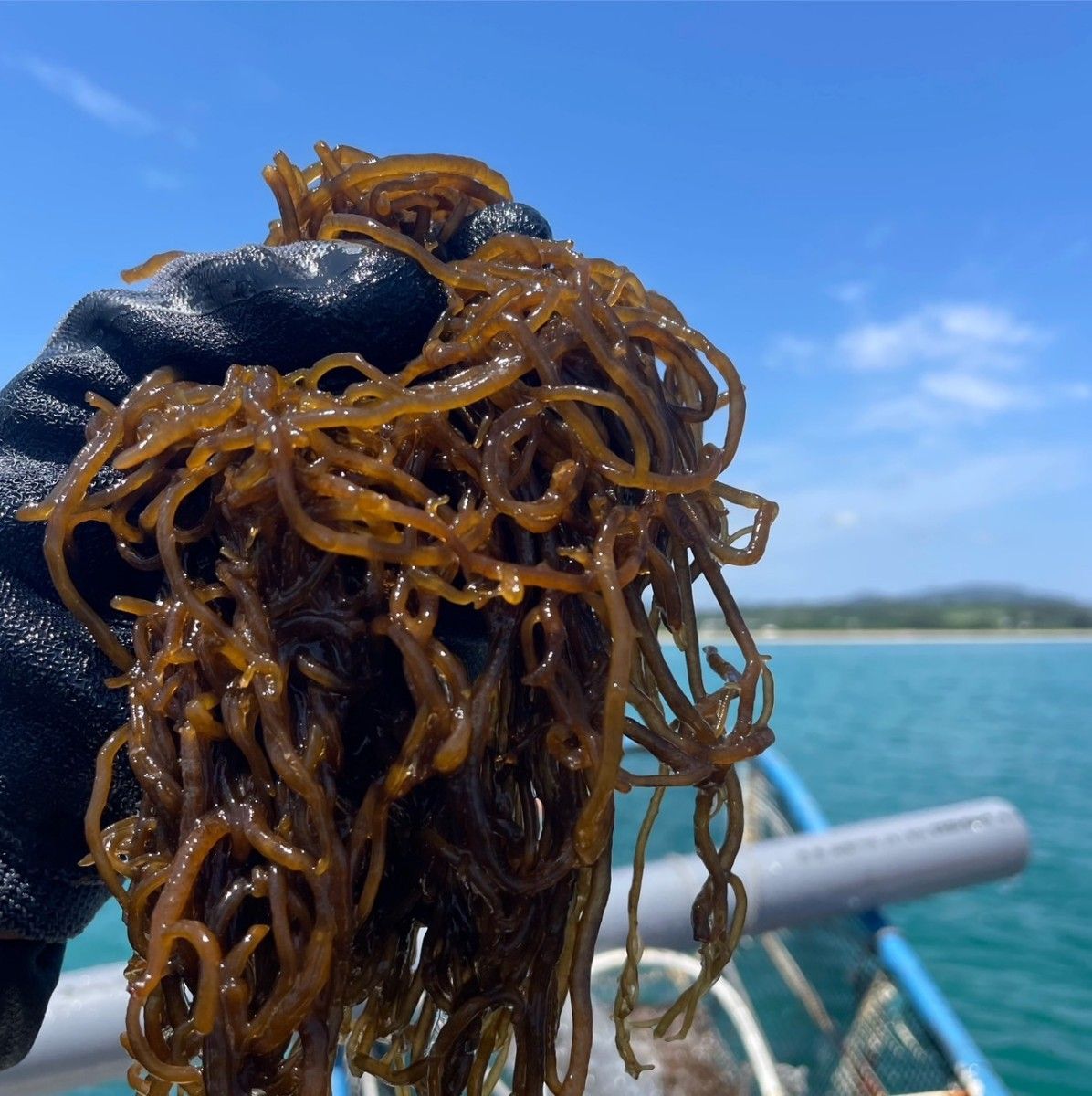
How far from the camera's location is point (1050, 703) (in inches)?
1373

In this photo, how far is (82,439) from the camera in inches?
59.2

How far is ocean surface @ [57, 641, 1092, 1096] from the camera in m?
6.68

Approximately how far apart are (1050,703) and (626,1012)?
40497 mm

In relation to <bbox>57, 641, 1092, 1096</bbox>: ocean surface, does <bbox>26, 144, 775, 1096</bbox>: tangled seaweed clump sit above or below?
above

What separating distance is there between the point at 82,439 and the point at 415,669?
3.01ft

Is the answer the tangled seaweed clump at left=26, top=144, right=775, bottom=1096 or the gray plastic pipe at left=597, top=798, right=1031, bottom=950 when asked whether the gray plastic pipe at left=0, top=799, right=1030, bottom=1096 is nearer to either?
the gray plastic pipe at left=597, top=798, right=1031, bottom=950

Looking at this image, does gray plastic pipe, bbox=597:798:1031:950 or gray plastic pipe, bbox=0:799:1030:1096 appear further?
gray plastic pipe, bbox=597:798:1031:950

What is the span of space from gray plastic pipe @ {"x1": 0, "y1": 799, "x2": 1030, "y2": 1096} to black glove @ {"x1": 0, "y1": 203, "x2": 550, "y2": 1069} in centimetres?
110

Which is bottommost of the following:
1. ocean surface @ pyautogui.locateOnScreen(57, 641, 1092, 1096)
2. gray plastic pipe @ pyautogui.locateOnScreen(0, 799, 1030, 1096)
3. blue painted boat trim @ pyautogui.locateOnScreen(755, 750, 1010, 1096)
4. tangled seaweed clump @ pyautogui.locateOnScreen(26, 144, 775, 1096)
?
ocean surface @ pyautogui.locateOnScreen(57, 641, 1092, 1096)

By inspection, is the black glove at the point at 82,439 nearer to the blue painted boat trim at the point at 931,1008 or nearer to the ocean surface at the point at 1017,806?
the blue painted boat trim at the point at 931,1008

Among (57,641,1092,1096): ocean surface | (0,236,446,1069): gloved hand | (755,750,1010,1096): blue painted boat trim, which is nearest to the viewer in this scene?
(0,236,446,1069): gloved hand

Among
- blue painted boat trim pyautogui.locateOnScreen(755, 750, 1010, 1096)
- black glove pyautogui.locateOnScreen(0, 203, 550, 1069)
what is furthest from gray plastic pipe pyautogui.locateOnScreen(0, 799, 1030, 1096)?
black glove pyautogui.locateOnScreen(0, 203, 550, 1069)

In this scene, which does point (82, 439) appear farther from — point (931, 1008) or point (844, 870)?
point (931, 1008)

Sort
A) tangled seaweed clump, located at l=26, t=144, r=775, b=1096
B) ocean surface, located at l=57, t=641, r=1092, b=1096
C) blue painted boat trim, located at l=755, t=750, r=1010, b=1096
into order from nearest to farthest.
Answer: tangled seaweed clump, located at l=26, t=144, r=775, b=1096, blue painted boat trim, located at l=755, t=750, r=1010, b=1096, ocean surface, located at l=57, t=641, r=1092, b=1096
